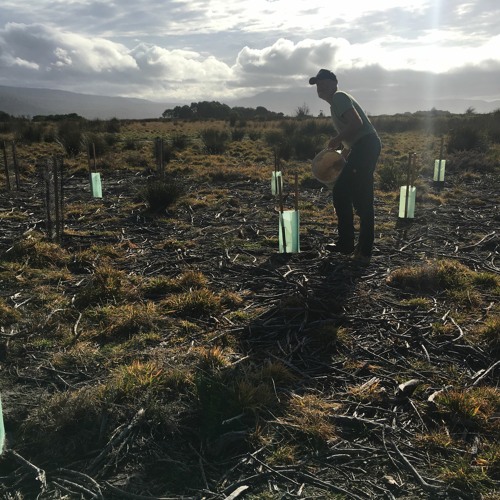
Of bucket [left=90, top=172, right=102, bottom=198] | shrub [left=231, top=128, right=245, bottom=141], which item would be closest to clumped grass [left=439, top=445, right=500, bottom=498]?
bucket [left=90, top=172, right=102, bottom=198]

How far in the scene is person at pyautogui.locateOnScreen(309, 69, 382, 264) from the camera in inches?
184

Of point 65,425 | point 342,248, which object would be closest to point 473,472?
point 65,425

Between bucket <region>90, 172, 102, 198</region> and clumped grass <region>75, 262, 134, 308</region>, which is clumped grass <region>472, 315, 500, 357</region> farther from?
bucket <region>90, 172, 102, 198</region>

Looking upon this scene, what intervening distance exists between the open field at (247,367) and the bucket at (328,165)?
0.88 metres

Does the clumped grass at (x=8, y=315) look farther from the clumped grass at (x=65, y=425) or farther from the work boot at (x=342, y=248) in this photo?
the work boot at (x=342, y=248)

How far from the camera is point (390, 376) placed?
2992 mm

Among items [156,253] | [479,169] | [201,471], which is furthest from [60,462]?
[479,169]

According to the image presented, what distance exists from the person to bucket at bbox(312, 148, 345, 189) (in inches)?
2.7

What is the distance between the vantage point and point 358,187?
4922 mm

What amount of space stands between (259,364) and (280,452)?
91 centimetres

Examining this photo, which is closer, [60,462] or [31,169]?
[60,462]

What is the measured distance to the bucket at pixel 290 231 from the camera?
17.7 ft

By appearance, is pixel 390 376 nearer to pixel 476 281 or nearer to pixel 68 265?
pixel 476 281

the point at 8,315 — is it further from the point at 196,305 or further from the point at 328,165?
the point at 328,165
